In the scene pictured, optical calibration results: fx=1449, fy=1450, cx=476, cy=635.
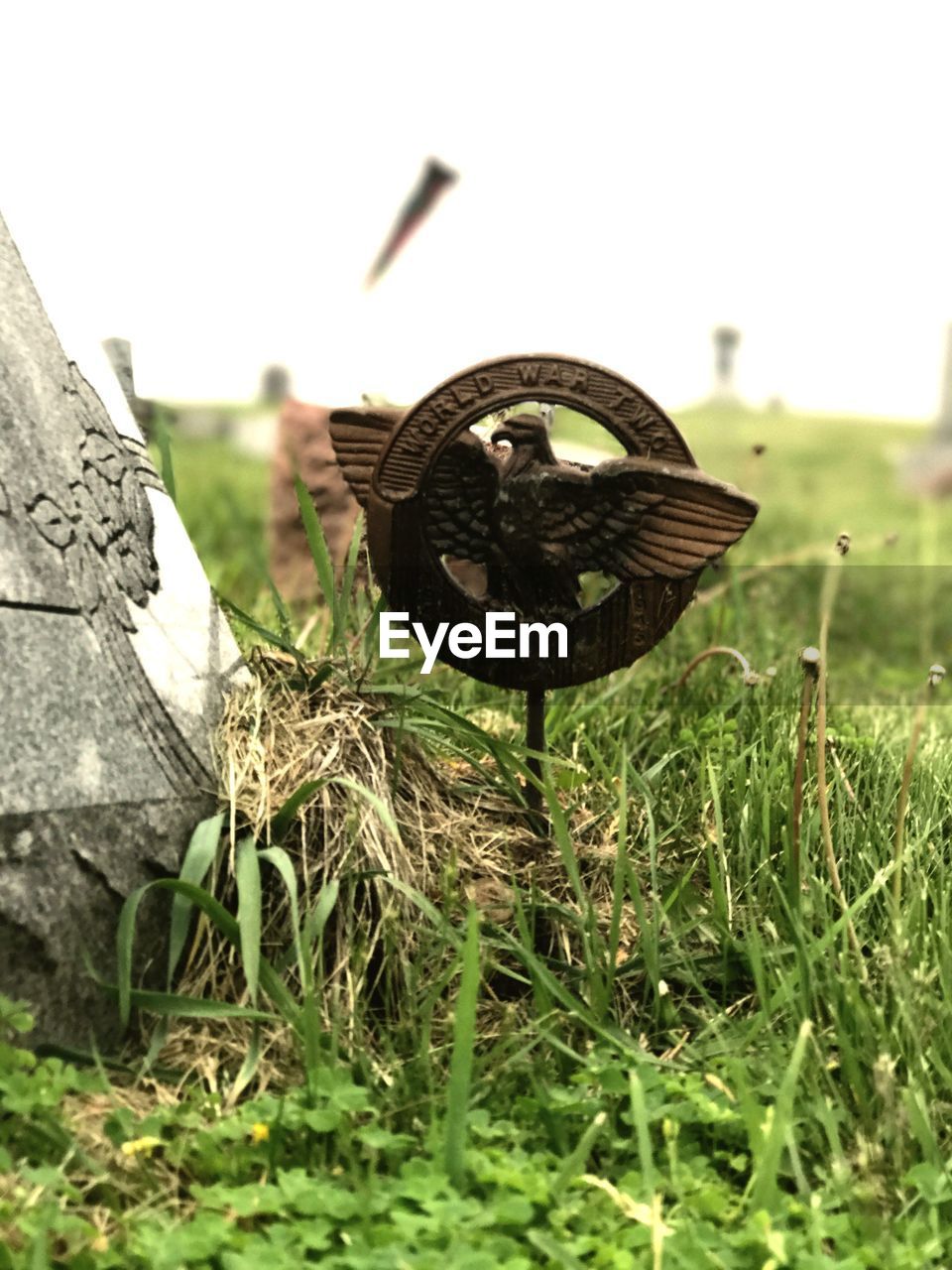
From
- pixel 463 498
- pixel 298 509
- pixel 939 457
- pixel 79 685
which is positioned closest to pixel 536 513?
pixel 463 498

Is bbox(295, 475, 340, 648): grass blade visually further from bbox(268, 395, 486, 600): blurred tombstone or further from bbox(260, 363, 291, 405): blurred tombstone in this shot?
bbox(260, 363, 291, 405): blurred tombstone

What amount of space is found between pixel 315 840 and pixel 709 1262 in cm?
101

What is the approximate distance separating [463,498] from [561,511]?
0.62 ft

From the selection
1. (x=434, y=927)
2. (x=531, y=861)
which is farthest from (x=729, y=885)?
(x=434, y=927)

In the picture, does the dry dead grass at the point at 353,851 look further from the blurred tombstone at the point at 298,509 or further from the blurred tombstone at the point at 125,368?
the blurred tombstone at the point at 298,509

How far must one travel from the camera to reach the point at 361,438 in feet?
9.19

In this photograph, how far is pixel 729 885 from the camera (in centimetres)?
275

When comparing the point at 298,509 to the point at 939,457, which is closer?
the point at 298,509

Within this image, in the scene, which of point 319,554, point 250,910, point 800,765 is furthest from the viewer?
point 319,554

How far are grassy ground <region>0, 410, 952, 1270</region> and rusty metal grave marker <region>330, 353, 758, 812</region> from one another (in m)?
0.21

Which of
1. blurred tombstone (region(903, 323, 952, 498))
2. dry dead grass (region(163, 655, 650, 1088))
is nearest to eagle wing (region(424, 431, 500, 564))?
dry dead grass (region(163, 655, 650, 1088))

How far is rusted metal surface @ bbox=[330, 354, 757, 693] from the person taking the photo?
2.71m

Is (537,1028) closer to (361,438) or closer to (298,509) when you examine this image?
(361,438)

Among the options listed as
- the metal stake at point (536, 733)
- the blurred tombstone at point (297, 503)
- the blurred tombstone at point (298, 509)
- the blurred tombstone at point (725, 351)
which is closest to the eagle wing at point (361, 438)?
the metal stake at point (536, 733)
